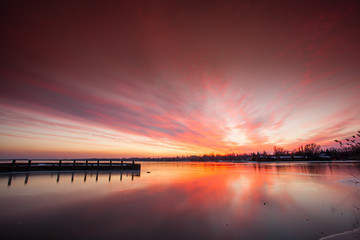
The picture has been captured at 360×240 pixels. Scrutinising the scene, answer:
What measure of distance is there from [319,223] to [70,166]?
3307cm

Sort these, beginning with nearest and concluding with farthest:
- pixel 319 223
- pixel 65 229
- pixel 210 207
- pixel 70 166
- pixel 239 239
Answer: pixel 239 239 → pixel 65 229 → pixel 319 223 → pixel 210 207 → pixel 70 166

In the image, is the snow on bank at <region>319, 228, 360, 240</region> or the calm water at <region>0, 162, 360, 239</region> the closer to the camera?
the snow on bank at <region>319, 228, 360, 240</region>

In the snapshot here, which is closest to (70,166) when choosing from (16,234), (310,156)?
(16,234)

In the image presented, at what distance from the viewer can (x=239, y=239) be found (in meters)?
5.61

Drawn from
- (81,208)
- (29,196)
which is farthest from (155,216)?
(29,196)

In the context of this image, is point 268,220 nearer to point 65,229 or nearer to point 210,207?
point 210,207

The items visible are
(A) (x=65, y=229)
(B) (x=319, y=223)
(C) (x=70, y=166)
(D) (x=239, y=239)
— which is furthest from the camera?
(C) (x=70, y=166)

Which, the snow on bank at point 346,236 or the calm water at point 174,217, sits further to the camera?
the calm water at point 174,217

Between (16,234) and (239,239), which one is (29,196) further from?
(239,239)

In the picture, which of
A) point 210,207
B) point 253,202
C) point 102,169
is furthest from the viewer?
point 102,169

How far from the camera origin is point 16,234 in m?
5.66

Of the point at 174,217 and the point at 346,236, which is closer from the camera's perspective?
the point at 346,236

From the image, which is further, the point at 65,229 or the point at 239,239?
the point at 65,229

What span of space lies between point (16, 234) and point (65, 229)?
4.80 ft
